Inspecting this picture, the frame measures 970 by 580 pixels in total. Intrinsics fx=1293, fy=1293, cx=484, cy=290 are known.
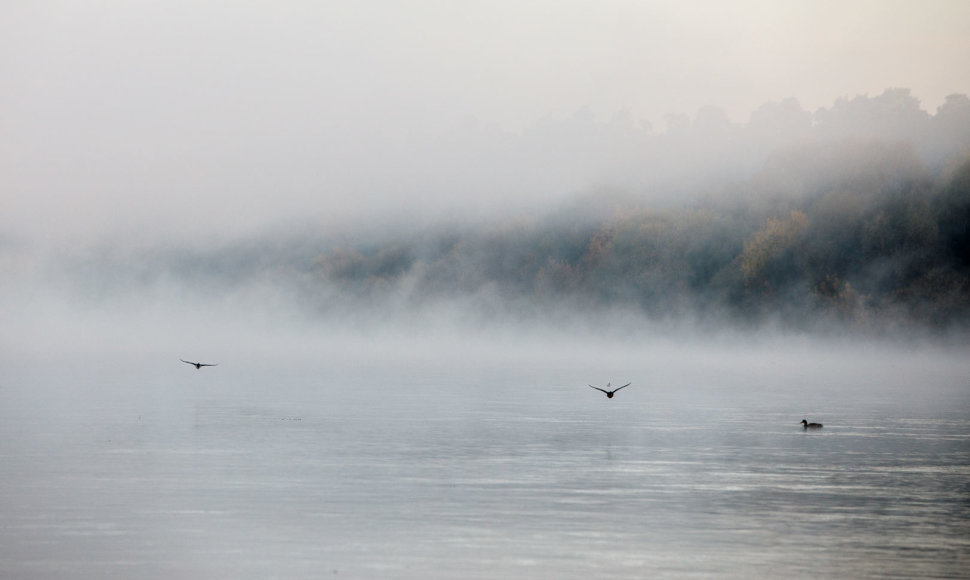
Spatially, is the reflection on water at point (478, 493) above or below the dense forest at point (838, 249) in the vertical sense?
below

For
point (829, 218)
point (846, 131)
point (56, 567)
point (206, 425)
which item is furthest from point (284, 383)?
point (846, 131)

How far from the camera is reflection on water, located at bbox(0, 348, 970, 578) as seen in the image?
76.1 feet

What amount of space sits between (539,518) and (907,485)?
11.0 meters

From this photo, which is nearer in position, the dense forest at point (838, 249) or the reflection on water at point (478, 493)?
the reflection on water at point (478, 493)

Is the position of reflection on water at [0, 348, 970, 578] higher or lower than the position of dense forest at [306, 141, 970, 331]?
lower

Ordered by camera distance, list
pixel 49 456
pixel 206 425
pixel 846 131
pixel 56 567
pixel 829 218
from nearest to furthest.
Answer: pixel 56 567, pixel 49 456, pixel 206 425, pixel 829 218, pixel 846 131

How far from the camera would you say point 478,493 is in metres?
30.7

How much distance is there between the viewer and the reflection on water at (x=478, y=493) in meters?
23.2

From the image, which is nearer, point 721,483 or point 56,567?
point 56,567

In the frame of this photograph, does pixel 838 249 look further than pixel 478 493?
Yes

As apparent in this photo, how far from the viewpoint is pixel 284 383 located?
273 ft

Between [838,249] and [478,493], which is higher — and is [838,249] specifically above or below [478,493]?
above

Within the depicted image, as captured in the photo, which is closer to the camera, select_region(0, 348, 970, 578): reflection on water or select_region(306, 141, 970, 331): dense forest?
select_region(0, 348, 970, 578): reflection on water

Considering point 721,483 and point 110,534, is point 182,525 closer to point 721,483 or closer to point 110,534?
point 110,534
